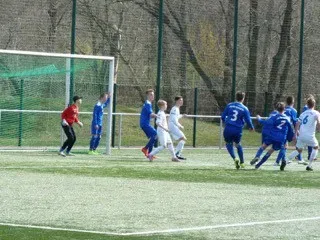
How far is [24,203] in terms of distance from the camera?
14.2 m

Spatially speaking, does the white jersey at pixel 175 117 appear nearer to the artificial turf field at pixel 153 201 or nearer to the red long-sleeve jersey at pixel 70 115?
the red long-sleeve jersey at pixel 70 115

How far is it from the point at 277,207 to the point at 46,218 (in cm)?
362

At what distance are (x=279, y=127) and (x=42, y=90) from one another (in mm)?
9482

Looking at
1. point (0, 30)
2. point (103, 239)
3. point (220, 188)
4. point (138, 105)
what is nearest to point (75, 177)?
point (220, 188)

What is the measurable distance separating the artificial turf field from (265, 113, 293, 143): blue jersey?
29.2 inches

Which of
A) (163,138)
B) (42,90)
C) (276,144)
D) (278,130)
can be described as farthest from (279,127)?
(42,90)

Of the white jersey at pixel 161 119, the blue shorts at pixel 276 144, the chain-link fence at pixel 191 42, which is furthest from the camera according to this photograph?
the chain-link fence at pixel 191 42

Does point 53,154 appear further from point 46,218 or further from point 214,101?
point 46,218

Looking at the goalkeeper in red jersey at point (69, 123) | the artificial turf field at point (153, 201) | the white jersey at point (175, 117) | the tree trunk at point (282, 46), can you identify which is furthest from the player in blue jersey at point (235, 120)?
the tree trunk at point (282, 46)

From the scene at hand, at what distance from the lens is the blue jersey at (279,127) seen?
2361cm

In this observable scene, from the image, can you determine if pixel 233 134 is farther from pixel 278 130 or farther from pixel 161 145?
pixel 161 145

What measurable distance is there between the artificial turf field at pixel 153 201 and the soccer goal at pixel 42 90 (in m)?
5.70

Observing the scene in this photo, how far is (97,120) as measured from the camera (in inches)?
1153

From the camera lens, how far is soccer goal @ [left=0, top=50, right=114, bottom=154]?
30000mm
